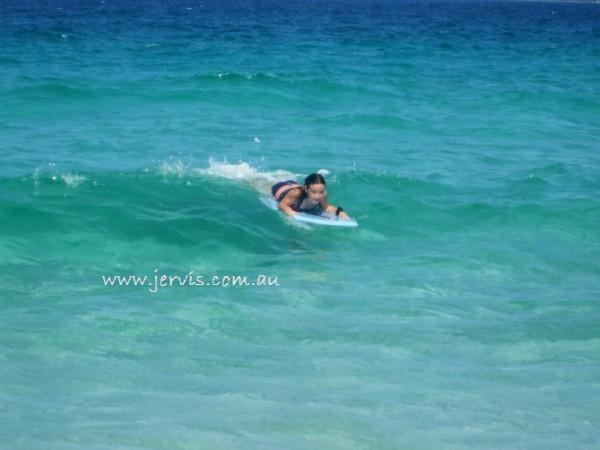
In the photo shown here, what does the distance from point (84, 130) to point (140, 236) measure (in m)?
6.84

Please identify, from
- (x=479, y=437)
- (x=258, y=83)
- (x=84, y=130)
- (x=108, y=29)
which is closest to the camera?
(x=479, y=437)

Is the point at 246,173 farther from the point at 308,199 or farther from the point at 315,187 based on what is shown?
the point at 315,187

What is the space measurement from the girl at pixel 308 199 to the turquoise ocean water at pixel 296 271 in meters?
0.30

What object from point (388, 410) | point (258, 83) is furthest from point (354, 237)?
point (258, 83)

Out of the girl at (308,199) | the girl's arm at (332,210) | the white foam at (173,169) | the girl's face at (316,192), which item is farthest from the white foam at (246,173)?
the girl's face at (316,192)

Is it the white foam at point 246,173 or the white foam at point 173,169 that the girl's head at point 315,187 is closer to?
the white foam at point 246,173

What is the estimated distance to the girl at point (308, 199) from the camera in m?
9.93

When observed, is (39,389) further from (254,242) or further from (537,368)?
(254,242)

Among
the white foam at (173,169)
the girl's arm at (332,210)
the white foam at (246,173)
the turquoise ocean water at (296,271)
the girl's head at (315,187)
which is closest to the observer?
the turquoise ocean water at (296,271)

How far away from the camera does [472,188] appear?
1247 centimetres

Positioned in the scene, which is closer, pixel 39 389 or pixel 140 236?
pixel 39 389

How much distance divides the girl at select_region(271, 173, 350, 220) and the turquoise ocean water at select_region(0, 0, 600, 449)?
0.97 ft

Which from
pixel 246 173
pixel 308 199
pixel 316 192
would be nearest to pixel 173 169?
pixel 246 173

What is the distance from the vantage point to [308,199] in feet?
33.2
